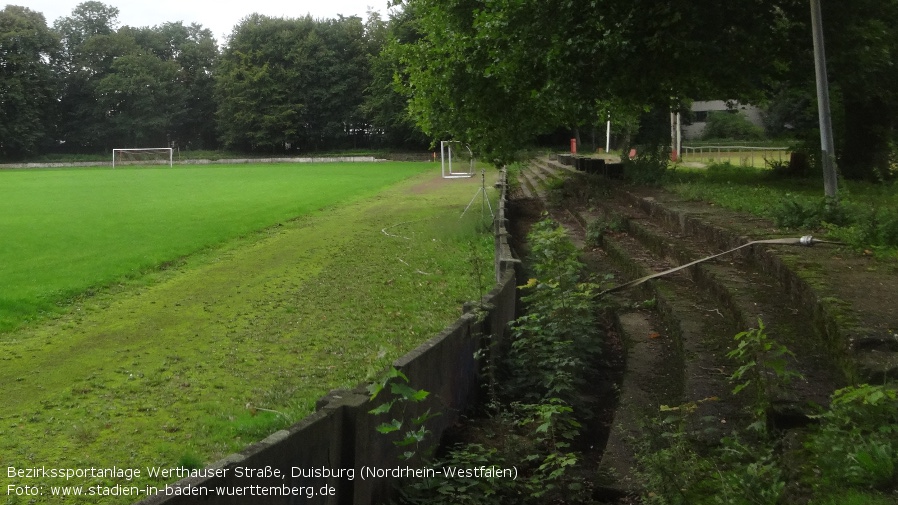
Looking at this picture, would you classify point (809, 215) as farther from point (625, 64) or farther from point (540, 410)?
point (625, 64)

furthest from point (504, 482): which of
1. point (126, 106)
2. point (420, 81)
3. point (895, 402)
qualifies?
point (126, 106)

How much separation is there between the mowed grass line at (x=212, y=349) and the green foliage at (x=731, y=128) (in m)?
48.8

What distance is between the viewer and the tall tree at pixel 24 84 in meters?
74.9

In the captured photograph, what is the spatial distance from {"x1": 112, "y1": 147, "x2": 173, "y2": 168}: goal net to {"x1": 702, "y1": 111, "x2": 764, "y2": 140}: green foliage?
146 ft

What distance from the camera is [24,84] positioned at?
76938 millimetres

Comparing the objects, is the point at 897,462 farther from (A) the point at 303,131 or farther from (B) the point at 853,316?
(A) the point at 303,131

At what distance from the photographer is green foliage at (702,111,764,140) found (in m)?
59.5

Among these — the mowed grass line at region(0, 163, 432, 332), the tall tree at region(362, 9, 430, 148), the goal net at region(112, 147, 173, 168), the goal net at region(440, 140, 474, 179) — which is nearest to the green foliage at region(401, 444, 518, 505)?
the mowed grass line at region(0, 163, 432, 332)

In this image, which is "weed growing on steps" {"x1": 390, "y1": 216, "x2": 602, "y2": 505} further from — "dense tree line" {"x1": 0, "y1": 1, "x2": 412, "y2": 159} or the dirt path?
"dense tree line" {"x1": 0, "y1": 1, "x2": 412, "y2": 159}

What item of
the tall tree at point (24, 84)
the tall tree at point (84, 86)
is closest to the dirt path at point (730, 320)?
the tall tree at point (24, 84)

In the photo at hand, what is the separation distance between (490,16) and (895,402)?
13.3 meters

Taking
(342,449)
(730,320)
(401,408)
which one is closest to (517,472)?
(401,408)

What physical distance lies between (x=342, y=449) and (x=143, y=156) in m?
76.7

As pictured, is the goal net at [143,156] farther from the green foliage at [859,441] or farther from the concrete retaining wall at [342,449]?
the green foliage at [859,441]
